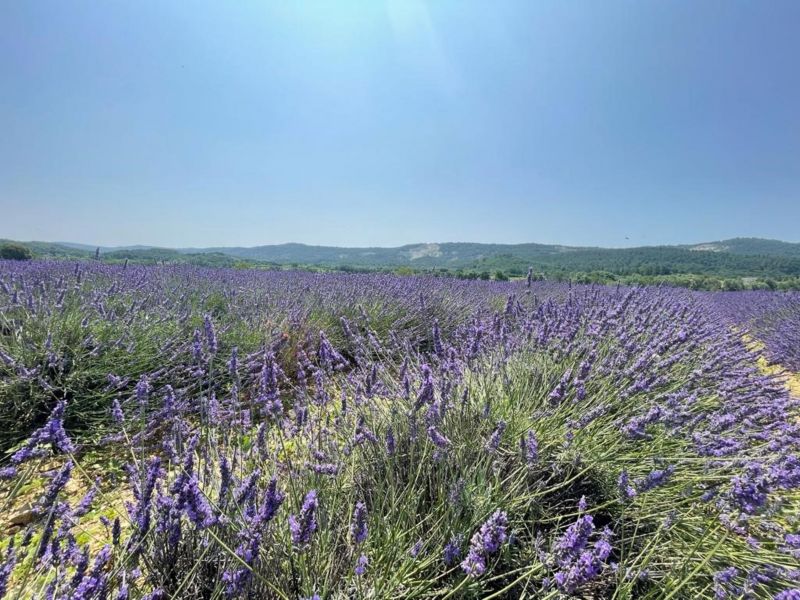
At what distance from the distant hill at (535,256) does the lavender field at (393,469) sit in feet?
28.2

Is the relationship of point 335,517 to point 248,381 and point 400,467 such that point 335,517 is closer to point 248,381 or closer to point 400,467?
point 400,467

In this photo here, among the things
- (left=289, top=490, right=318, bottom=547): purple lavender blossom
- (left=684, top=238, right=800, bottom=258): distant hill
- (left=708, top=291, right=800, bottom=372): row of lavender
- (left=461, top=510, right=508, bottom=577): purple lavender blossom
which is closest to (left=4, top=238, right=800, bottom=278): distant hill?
(left=684, top=238, right=800, bottom=258): distant hill

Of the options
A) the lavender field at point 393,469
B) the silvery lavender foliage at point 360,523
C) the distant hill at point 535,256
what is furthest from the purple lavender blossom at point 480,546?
the distant hill at point 535,256

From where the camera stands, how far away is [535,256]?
82000mm

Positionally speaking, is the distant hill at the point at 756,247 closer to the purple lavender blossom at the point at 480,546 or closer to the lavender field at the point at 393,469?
the lavender field at the point at 393,469

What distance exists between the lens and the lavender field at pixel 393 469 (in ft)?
3.35

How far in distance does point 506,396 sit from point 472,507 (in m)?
0.81

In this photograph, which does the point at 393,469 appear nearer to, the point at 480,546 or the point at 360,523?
the point at 360,523

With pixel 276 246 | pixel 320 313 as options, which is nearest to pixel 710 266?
pixel 320 313

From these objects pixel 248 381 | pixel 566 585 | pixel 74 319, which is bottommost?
pixel 248 381

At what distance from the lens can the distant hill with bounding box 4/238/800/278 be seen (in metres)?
36.4

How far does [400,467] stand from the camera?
1.63 meters

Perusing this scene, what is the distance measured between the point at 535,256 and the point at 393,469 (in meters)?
86.2

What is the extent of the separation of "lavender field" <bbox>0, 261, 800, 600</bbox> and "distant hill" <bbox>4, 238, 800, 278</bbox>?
8.58 m
